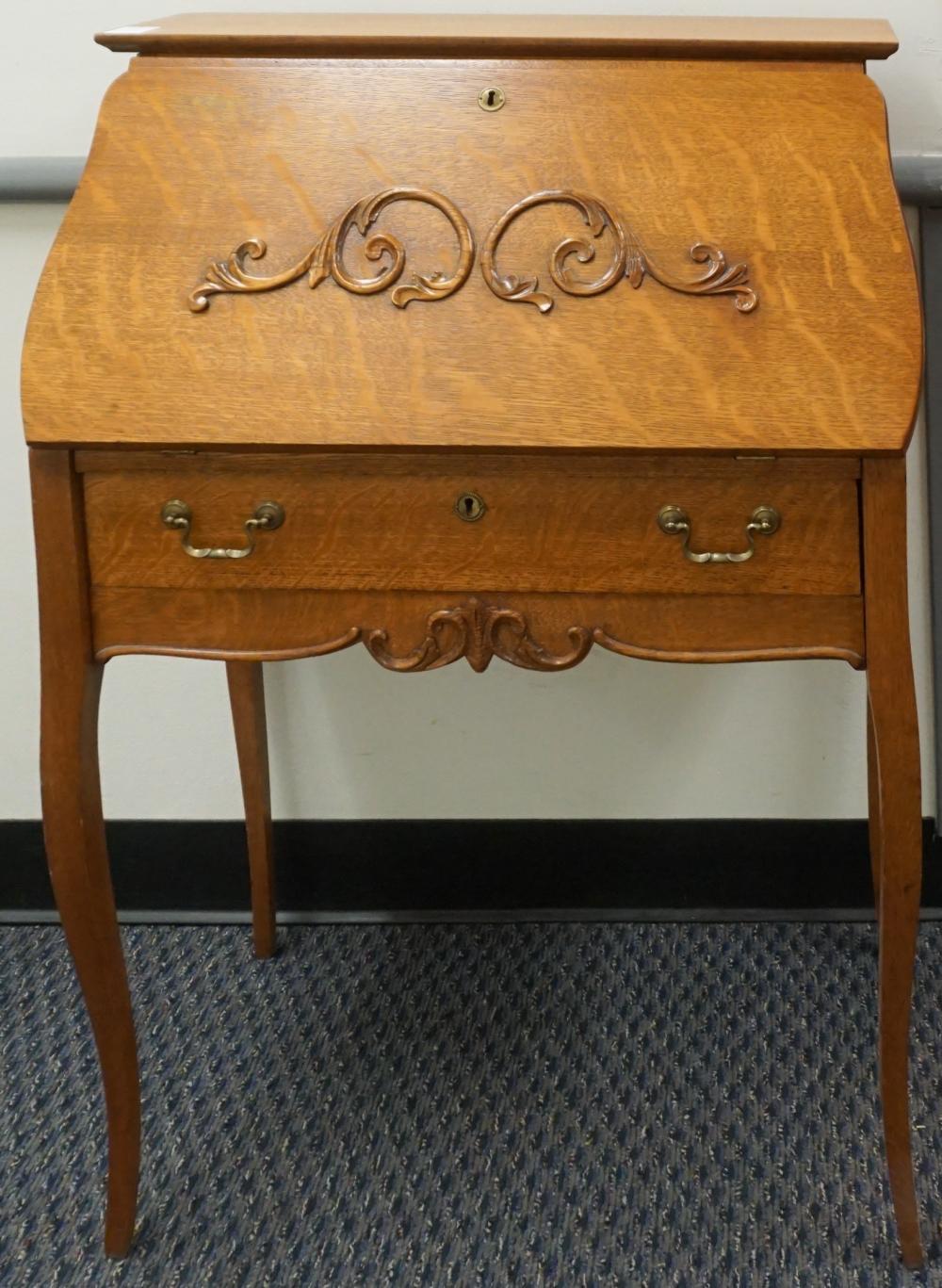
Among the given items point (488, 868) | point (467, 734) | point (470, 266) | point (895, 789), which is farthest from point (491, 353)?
→ point (488, 868)

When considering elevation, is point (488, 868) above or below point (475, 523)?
below

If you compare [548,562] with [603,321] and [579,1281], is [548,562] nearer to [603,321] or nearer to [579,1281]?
[603,321]

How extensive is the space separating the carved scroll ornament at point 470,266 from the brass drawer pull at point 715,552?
170 mm

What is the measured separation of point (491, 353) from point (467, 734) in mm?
844

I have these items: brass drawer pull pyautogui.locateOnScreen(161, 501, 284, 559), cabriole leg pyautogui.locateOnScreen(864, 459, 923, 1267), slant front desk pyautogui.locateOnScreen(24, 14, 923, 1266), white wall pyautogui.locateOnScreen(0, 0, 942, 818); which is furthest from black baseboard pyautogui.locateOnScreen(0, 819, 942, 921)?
brass drawer pull pyautogui.locateOnScreen(161, 501, 284, 559)

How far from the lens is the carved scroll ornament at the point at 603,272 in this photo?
1065 mm

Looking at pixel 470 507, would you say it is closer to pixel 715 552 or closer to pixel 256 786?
pixel 715 552

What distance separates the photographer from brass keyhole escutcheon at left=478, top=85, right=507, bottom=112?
110 centimetres

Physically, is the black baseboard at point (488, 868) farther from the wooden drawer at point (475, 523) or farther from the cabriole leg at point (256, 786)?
the wooden drawer at point (475, 523)

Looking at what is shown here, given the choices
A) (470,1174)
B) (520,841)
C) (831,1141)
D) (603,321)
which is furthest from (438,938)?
(603,321)

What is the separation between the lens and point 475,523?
1.11 meters

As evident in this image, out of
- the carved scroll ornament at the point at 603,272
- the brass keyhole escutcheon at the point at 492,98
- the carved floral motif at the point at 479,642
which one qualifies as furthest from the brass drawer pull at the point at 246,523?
the brass keyhole escutcheon at the point at 492,98

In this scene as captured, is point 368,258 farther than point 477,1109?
No

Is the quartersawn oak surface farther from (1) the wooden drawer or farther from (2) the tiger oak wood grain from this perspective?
(2) the tiger oak wood grain
